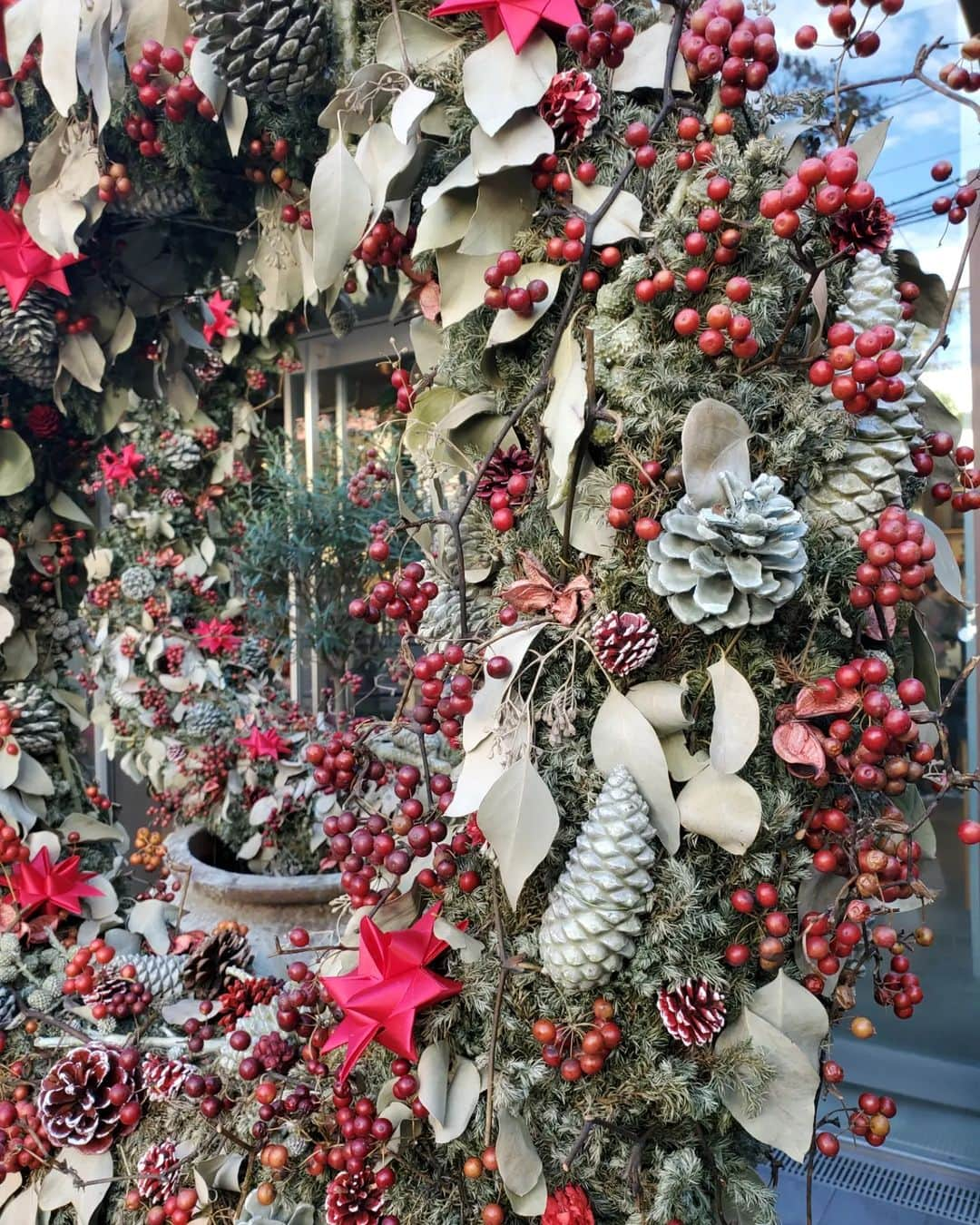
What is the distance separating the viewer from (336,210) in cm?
56

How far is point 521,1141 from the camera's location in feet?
1.68

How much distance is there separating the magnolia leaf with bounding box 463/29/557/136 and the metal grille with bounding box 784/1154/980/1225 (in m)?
1.62

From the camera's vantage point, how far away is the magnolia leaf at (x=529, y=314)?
531mm

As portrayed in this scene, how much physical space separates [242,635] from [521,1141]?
1.29 meters

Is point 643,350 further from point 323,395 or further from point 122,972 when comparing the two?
point 323,395

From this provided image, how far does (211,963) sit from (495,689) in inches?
22.3

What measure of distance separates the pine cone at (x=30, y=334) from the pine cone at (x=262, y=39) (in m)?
0.40

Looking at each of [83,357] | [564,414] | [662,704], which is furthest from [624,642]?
[83,357]

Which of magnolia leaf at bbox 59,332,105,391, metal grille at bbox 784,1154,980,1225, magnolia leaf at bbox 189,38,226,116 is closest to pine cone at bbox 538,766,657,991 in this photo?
magnolia leaf at bbox 189,38,226,116

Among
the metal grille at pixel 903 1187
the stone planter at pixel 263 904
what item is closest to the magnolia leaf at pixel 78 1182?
the stone planter at pixel 263 904

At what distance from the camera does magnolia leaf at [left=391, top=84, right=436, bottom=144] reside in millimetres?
542

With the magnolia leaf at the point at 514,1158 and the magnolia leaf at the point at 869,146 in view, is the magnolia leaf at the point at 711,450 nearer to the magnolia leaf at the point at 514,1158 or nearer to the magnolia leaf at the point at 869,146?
the magnolia leaf at the point at 869,146

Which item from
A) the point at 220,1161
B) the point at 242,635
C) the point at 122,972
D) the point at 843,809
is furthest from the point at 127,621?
the point at 843,809

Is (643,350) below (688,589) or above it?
above
